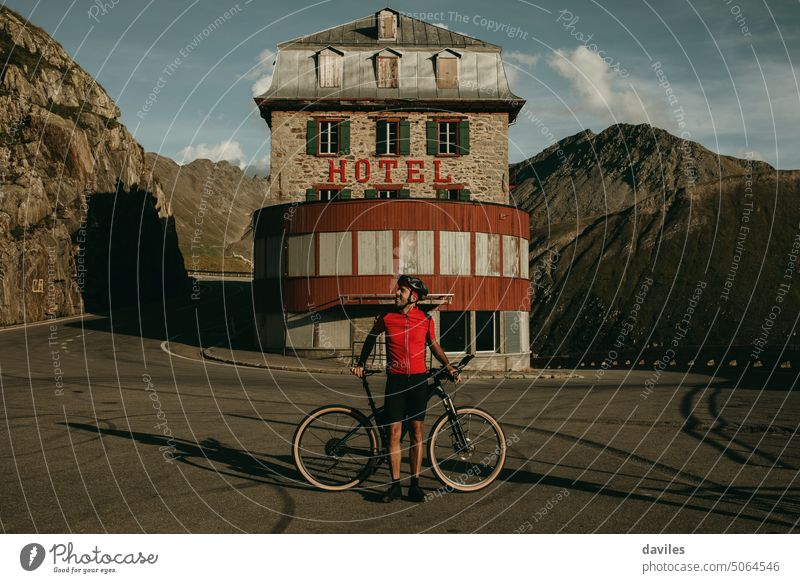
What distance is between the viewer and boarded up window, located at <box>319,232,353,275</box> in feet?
112

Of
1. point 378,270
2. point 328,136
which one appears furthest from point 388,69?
point 378,270

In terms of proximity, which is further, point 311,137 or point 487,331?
point 311,137

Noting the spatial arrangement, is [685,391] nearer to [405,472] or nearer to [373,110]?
[405,472]

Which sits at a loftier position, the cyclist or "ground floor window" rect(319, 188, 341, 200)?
"ground floor window" rect(319, 188, 341, 200)

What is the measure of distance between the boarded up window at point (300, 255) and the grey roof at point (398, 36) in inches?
471

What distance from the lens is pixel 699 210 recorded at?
10719 centimetres

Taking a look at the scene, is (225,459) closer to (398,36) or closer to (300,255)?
(300,255)

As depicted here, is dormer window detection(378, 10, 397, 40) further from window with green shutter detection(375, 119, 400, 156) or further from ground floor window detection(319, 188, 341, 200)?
ground floor window detection(319, 188, 341, 200)

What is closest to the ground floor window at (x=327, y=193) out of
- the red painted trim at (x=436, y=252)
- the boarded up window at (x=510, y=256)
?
the red painted trim at (x=436, y=252)

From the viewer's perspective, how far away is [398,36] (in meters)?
43.0

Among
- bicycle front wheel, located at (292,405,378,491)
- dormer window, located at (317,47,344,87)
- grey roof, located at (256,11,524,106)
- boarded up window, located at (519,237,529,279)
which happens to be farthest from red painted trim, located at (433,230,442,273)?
bicycle front wheel, located at (292,405,378,491)

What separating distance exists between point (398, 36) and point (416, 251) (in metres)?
14.5

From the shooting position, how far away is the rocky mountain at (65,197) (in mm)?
48375

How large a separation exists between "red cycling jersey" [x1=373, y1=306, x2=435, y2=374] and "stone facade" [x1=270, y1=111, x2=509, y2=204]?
1299 inches
